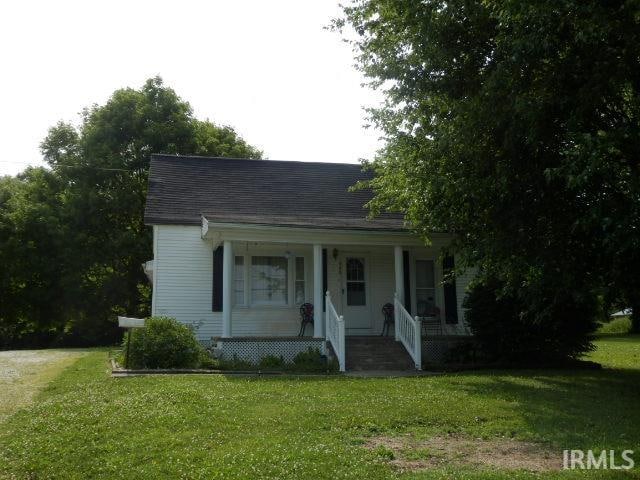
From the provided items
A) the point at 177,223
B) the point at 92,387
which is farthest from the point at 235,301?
the point at 92,387

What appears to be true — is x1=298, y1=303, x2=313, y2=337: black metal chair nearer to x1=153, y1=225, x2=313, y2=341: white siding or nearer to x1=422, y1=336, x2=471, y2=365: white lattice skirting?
x1=153, y1=225, x2=313, y2=341: white siding

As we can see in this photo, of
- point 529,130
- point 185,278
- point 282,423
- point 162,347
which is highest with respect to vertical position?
point 529,130

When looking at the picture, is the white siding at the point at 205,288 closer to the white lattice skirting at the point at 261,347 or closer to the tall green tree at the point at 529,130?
the white lattice skirting at the point at 261,347

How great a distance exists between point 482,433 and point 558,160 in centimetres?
435

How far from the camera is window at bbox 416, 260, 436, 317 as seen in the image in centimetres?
1711

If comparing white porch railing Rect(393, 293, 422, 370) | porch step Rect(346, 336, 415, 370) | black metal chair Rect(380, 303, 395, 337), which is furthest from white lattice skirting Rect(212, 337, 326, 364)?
black metal chair Rect(380, 303, 395, 337)

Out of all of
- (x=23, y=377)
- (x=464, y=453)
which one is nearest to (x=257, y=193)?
(x=23, y=377)

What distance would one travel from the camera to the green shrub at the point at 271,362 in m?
13.3

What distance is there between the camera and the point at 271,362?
13.5 meters

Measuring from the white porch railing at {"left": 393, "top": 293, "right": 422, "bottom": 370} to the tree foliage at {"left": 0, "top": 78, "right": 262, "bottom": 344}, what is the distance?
15.1m

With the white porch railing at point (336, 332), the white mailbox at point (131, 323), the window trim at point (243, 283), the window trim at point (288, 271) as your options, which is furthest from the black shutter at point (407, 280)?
the white mailbox at point (131, 323)

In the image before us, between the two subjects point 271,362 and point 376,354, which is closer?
point 271,362

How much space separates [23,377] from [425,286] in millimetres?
10400

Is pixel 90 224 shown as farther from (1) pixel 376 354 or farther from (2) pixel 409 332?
(2) pixel 409 332
